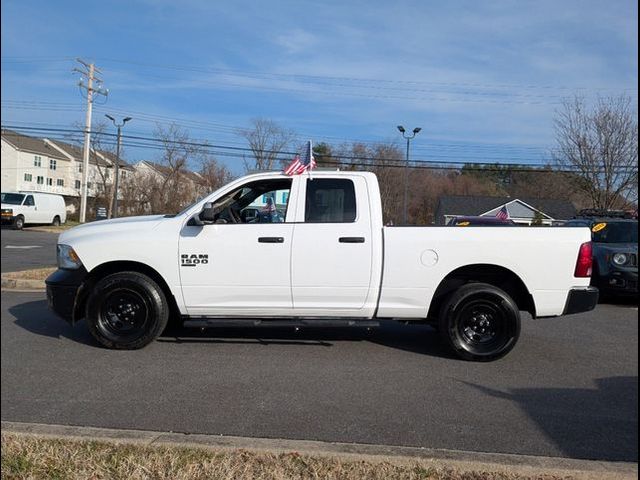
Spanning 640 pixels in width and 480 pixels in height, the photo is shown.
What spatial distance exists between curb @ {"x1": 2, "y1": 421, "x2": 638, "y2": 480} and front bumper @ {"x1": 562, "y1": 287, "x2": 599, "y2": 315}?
2.60 metres

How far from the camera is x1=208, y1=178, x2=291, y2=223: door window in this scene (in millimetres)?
6281

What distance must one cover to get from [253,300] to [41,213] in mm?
32597

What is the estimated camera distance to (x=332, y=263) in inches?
236

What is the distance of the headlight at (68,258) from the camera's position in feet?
20.0

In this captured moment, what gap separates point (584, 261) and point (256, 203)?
3.54 meters

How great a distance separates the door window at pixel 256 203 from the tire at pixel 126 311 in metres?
1.04

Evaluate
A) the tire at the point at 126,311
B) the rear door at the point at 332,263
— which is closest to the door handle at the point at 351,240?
the rear door at the point at 332,263

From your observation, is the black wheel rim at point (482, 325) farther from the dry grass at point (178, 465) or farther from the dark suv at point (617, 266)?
the dark suv at point (617, 266)

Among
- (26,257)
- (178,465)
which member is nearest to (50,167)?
(26,257)

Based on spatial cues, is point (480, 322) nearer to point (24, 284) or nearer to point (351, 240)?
point (351, 240)

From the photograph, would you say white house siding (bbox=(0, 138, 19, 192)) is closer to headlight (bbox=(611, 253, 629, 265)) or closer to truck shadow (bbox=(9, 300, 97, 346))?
truck shadow (bbox=(9, 300, 97, 346))

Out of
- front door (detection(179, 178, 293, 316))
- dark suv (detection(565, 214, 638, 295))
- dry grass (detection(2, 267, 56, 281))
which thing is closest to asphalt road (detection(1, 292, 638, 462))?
front door (detection(179, 178, 293, 316))

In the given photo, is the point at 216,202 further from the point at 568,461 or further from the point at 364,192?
the point at 568,461

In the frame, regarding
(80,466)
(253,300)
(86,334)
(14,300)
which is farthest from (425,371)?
(14,300)
